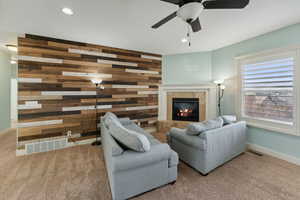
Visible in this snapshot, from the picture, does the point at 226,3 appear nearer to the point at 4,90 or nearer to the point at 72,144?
the point at 72,144

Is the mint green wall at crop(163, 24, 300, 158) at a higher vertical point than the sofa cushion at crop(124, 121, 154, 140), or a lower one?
higher

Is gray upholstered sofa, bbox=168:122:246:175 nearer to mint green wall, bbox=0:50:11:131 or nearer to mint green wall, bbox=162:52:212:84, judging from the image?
mint green wall, bbox=162:52:212:84

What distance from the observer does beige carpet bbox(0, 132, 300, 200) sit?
1.71 metres

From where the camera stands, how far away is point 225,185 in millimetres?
1883

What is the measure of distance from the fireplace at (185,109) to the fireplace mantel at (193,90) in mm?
318

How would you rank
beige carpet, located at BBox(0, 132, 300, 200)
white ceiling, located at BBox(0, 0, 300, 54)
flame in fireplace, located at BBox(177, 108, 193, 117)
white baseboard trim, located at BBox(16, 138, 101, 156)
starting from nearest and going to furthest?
beige carpet, located at BBox(0, 132, 300, 200)
white ceiling, located at BBox(0, 0, 300, 54)
white baseboard trim, located at BBox(16, 138, 101, 156)
flame in fireplace, located at BBox(177, 108, 193, 117)

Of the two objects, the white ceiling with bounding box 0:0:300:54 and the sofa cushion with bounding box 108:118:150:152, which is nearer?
the sofa cushion with bounding box 108:118:150:152

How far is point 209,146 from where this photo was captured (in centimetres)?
200

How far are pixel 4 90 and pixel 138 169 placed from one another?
17.9 ft

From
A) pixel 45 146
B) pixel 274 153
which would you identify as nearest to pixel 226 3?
pixel 274 153

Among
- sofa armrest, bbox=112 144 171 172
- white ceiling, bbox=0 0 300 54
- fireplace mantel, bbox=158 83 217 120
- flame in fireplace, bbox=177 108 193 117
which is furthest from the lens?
flame in fireplace, bbox=177 108 193 117

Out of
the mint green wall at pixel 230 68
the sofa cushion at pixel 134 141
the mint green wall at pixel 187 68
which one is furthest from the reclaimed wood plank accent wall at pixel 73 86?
the sofa cushion at pixel 134 141

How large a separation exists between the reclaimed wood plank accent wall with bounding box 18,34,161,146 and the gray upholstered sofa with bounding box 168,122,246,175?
2.17m

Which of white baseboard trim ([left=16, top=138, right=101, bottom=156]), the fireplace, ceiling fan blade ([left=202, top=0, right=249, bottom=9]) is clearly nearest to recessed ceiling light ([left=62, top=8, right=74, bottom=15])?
ceiling fan blade ([left=202, top=0, right=249, bottom=9])
